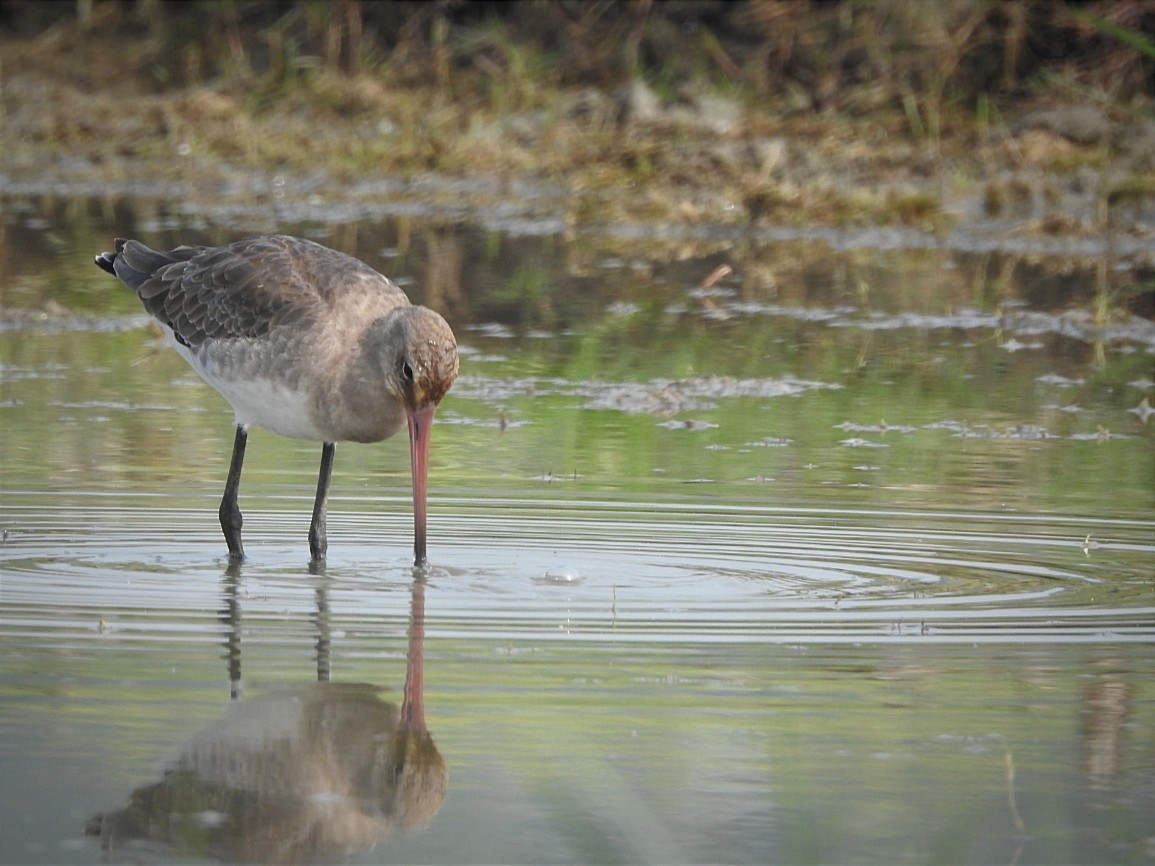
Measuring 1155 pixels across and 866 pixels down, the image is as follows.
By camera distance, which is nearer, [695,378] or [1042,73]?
[695,378]

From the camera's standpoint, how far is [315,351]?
718 cm

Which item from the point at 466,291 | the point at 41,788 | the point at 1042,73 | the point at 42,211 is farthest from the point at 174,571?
the point at 1042,73

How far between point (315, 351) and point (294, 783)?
2674 millimetres

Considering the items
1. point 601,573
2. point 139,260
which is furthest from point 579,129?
point 601,573

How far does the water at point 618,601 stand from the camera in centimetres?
452

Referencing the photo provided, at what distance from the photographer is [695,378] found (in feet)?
35.2

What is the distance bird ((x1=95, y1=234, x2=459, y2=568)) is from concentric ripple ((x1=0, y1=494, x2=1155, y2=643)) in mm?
238

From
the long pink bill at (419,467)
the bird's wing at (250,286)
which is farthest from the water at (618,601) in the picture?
the bird's wing at (250,286)

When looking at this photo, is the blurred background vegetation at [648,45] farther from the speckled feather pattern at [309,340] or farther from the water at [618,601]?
the speckled feather pattern at [309,340]

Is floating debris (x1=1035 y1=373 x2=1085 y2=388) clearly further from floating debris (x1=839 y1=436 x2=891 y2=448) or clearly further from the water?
floating debris (x1=839 y1=436 x2=891 y2=448)

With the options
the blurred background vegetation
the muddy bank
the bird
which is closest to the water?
the bird

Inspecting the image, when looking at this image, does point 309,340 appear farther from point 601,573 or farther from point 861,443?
point 861,443

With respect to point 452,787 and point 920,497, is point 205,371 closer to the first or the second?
point 920,497

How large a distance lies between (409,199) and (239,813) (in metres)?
13.7
